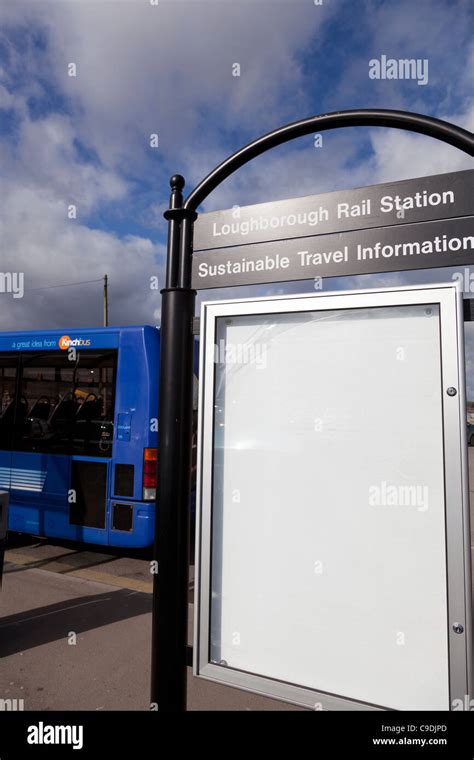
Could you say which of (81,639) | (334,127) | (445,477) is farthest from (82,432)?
(445,477)

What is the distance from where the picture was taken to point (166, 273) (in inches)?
104

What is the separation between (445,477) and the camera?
2.09 m

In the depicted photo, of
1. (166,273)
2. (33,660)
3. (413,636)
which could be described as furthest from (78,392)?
(413,636)

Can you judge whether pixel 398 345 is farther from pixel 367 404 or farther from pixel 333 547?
pixel 333 547

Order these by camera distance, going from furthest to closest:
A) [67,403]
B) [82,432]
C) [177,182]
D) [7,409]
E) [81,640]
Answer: [7,409] → [67,403] → [82,432] → [81,640] → [177,182]

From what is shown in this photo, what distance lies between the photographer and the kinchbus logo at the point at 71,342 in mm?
6750

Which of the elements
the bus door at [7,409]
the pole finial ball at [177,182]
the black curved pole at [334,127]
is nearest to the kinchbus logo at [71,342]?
the bus door at [7,409]

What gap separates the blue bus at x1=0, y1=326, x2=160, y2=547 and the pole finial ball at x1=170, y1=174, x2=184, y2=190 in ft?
12.2

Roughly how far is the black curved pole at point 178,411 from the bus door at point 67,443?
13.4 feet

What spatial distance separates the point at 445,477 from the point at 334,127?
162cm

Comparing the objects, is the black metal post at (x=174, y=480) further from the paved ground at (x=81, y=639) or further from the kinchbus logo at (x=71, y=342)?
the kinchbus logo at (x=71, y=342)

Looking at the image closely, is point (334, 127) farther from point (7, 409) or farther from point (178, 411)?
point (7, 409)

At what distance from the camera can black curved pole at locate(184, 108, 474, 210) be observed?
2254 mm

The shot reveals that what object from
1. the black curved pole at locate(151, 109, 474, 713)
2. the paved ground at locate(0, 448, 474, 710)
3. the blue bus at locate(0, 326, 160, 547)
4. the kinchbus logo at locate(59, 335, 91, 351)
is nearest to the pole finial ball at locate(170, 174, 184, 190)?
the black curved pole at locate(151, 109, 474, 713)
